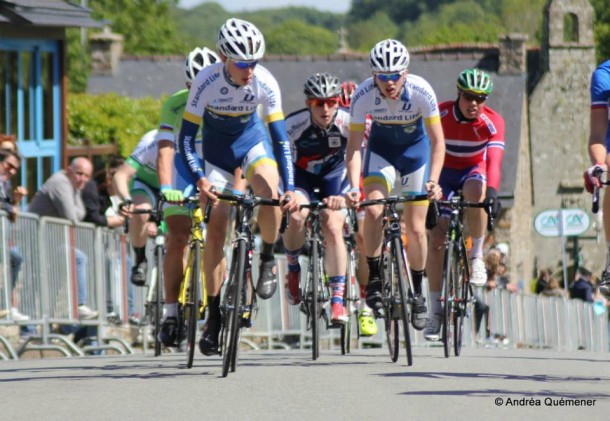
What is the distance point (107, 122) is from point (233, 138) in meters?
20.4

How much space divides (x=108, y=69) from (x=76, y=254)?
40811 mm

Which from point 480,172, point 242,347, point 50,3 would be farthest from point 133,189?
point 50,3

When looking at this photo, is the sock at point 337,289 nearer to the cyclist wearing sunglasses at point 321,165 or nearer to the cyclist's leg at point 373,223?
the cyclist wearing sunglasses at point 321,165

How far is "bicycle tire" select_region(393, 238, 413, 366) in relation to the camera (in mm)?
12180

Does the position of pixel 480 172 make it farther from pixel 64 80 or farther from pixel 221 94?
pixel 64 80

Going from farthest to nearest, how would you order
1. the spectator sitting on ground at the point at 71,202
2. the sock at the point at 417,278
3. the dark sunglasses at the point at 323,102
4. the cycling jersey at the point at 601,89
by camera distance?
1. the spectator sitting on ground at the point at 71,202
2. the dark sunglasses at the point at 323,102
3. the sock at the point at 417,278
4. the cycling jersey at the point at 601,89

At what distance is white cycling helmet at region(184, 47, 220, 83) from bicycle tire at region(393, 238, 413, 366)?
85.0 inches

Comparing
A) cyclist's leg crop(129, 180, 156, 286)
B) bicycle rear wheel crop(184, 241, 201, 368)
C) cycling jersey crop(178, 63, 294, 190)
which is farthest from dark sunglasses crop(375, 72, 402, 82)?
cyclist's leg crop(129, 180, 156, 286)

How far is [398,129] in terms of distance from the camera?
43.3 feet

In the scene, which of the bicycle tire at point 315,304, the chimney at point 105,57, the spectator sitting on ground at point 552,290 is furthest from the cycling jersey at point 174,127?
the chimney at point 105,57

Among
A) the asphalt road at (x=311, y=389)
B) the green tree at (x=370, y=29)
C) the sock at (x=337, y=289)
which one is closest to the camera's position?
the asphalt road at (x=311, y=389)

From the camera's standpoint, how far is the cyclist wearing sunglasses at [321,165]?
1384 centimetres

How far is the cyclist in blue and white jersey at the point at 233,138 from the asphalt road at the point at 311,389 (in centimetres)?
77

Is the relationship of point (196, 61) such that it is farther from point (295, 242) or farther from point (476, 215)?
point (476, 215)
